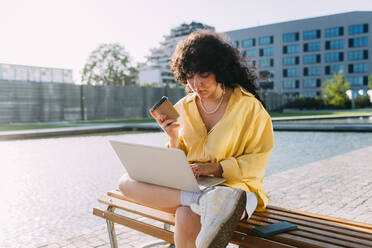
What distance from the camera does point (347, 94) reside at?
48000 millimetres

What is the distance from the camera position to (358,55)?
65.2 meters

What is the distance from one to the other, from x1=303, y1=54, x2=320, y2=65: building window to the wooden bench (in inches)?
2863

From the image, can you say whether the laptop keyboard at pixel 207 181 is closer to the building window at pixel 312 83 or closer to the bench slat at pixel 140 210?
the bench slat at pixel 140 210

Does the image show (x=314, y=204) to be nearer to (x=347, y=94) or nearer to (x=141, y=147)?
(x=141, y=147)

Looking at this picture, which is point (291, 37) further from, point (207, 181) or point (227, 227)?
point (227, 227)

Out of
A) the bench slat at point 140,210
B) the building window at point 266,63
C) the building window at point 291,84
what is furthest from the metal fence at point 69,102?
the building window at point 266,63

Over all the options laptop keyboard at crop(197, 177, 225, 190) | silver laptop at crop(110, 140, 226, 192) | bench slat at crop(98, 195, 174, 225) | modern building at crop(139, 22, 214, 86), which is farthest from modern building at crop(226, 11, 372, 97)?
silver laptop at crop(110, 140, 226, 192)

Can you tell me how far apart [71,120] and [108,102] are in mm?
3225

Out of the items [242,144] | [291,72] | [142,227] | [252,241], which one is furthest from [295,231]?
[291,72]

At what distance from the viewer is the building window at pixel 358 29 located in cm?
6425

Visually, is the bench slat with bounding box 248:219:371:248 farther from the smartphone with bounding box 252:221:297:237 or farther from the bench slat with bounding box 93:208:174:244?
the bench slat with bounding box 93:208:174:244

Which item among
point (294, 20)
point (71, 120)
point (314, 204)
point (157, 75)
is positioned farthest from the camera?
point (157, 75)

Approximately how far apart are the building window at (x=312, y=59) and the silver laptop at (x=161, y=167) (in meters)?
72.9

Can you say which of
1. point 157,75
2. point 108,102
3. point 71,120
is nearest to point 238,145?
point 71,120
